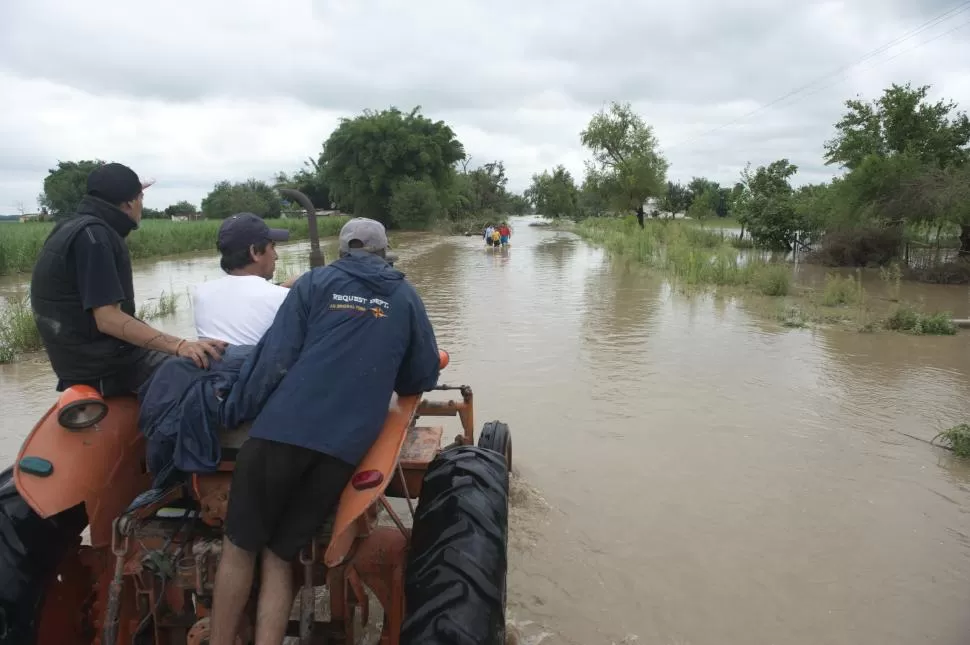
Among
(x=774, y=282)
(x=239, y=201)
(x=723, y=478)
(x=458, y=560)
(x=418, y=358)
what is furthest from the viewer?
(x=239, y=201)

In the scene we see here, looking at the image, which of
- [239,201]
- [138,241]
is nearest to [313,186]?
[239,201]

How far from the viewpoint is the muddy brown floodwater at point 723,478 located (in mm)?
3326

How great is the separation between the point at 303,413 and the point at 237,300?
78cm

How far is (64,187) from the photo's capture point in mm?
41250

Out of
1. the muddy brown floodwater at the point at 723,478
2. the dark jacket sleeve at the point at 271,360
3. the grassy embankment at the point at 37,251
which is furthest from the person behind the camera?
the grassy embankment at the point at 37,251

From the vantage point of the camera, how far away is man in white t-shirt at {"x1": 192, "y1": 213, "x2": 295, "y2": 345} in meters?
2.51

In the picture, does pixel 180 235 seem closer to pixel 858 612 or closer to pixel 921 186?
pixel 921 186

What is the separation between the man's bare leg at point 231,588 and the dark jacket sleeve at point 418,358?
0.77 m

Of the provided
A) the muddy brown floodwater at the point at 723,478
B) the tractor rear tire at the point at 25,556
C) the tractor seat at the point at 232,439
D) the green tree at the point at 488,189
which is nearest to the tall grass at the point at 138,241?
the muddy brown floodwater at the point at 723,478

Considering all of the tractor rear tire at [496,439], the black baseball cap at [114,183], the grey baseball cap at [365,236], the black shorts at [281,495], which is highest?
the black baseball cap at [114,183]

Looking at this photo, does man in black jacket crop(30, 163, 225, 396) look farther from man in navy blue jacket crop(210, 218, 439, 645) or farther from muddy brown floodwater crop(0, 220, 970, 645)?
muddy brown floodwater crop(0, 220, 970, 645)

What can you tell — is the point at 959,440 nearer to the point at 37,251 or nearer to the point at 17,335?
the point at 17,335

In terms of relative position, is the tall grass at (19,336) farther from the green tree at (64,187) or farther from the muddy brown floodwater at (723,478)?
the green tree at (64,187)

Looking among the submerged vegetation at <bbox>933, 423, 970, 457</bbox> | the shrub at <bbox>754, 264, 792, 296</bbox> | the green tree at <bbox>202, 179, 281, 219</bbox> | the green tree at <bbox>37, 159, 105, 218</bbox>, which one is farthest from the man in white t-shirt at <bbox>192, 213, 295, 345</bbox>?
the green tree at <bbox>202, 179, 281, 219</bbox>
